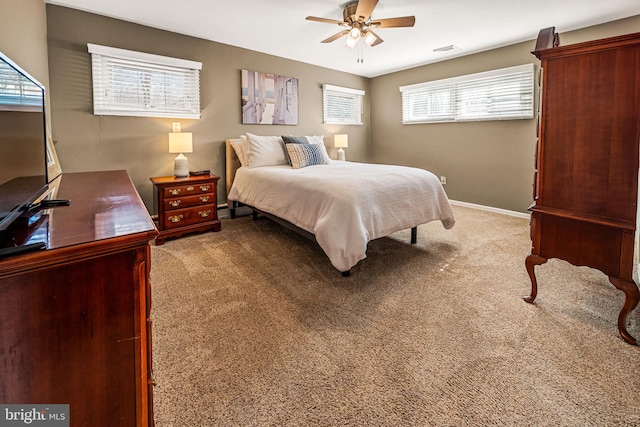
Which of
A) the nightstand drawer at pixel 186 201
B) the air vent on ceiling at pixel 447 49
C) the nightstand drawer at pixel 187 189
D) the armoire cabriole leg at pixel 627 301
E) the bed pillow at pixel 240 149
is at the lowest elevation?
the armoire cabriole leg at pixel 627 301

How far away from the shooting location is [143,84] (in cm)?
367

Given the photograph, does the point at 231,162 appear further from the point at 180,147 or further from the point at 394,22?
the point at 394,22

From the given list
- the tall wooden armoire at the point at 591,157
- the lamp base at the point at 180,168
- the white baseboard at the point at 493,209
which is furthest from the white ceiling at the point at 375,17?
the white baseboard at the point at 493,209

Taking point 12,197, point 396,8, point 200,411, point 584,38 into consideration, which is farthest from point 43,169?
point 584,38

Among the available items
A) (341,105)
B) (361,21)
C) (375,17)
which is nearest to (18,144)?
(361,21)

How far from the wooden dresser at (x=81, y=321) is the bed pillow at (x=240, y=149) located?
3280 millimetres

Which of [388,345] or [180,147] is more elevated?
[180,147]

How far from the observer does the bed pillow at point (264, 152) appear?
406 cm

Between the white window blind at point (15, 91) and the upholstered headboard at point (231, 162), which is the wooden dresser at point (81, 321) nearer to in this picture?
the white window blind at point (15, 91)

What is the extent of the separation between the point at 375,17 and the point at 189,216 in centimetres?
299

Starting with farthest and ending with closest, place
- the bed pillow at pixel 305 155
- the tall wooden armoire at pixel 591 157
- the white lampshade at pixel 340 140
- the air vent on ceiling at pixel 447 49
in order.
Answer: the white lampshade at pixel 340 140, the air vent on ceiling at pixel 447 49, the bed pillow at pixel 305 155, the tall wooden armoire at pixel 591 157

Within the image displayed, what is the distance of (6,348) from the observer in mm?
725

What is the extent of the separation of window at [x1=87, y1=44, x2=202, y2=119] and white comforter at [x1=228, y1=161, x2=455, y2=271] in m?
1.50

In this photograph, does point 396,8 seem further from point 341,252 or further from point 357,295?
point 357,295
